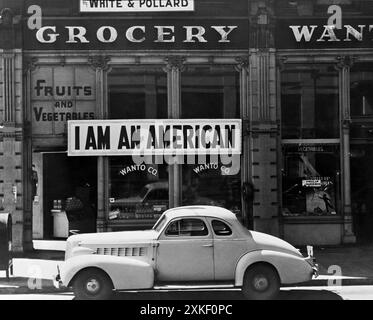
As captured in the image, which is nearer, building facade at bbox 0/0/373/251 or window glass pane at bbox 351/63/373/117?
building facade at bbox 0/0/373/251

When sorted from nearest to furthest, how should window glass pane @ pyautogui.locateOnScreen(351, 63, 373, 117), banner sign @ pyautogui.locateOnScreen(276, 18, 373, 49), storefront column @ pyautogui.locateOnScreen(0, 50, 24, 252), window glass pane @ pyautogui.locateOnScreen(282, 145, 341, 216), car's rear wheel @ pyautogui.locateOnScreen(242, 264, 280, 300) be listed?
car's rear wheel @ pyautogui.locateOnScreen(242, 264, 280, 300), storefront column @ pyautogui.locateOnScreen(0, 50, 24, 252), banner sign @ pyautogui.locateOnScreen(276, 18, 373, 49), window glass pane @ pyautogui.locateOnScreen(282, 145, 341, 216), window glass pane @ pyautogui.locateOnScreen(351, 63, 373, 117)

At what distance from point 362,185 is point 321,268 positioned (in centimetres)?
389

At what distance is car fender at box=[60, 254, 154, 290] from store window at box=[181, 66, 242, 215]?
5.10 metres

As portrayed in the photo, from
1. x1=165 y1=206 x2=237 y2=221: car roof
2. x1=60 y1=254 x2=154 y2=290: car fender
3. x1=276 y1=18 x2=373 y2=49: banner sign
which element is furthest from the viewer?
x1=276 y1=18 x2=373 y2=49: banner sign

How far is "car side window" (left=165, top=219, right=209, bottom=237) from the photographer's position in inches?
350

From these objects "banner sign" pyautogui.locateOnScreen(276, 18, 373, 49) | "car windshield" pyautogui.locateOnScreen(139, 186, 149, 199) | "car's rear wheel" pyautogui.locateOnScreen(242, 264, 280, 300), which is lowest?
"car's rear wheel" pyautogui.locateOnScreen(242, 264, 280, 300)

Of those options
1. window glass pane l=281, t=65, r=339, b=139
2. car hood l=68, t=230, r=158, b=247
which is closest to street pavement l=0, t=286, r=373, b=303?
car hood l=68, t=230, r=158, b=247

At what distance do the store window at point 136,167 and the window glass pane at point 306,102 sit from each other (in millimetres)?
3151

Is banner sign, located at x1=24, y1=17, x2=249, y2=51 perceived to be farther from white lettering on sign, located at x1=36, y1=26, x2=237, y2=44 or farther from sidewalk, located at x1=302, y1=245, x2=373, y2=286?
sidewalk, located at x1=302, y1=245, x2=373, y2=286

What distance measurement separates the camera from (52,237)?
47.4ft

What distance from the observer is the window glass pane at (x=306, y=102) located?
45.3 feet

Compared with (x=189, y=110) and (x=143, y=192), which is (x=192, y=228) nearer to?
(x=143, y=192)
